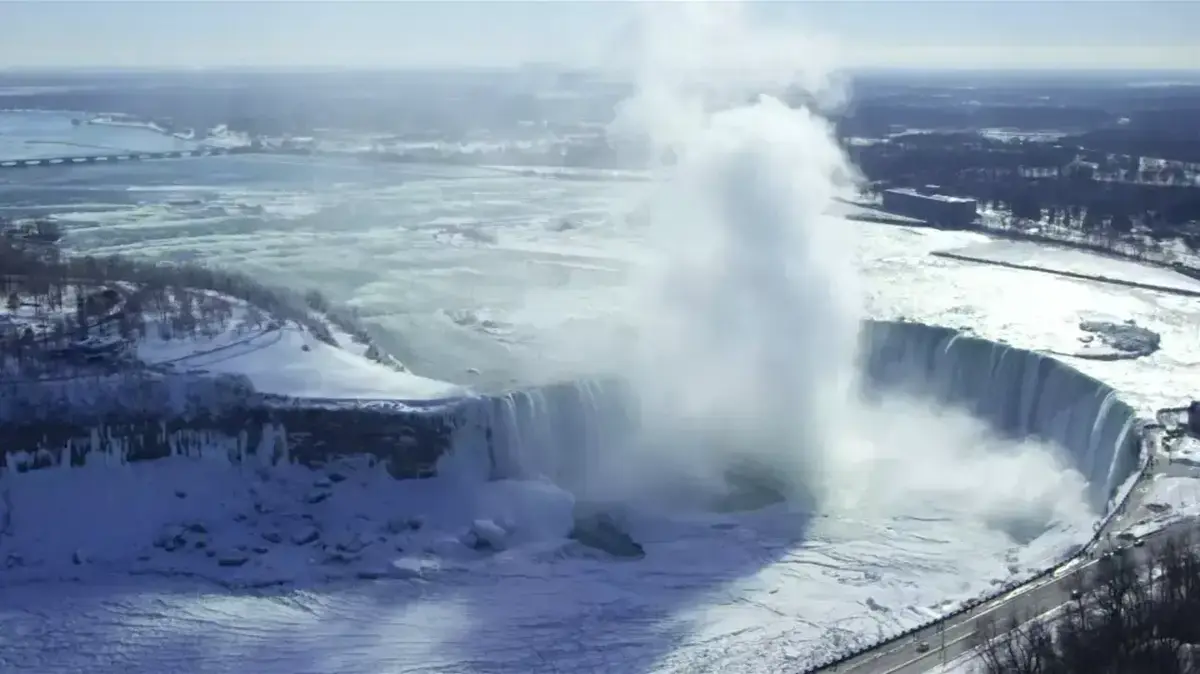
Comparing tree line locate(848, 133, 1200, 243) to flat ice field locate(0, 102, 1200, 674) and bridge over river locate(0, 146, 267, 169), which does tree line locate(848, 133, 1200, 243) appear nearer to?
flat ice field locate(0, 102, 1200, 674)

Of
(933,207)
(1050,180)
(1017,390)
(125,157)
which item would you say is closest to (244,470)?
(1017,390)

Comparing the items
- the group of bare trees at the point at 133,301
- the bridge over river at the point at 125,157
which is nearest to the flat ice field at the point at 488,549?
the group of bare trees at the point at 133,301

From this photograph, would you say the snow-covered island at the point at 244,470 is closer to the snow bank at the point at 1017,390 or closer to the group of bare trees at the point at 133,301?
the group of bare trees at the point at 133,301

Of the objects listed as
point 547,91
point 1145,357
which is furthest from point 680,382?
point 547,91

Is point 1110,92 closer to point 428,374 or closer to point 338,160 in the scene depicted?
point 338,160

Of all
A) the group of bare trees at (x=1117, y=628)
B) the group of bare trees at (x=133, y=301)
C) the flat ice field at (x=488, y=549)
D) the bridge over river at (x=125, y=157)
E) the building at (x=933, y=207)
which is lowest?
the flat ice field at (x=488, y=549)

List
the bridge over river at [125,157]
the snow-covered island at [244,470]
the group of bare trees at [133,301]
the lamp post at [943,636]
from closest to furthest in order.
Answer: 1. the lamp post at [943,636]
2. the snow-covered island at [244,470]
3. the group of bare trees at [133,301]
4. the bridge over river at [125,157]

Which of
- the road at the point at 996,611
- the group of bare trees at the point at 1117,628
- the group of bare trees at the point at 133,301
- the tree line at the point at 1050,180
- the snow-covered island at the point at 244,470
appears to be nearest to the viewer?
the group of bare trees at the point at 1117,628
